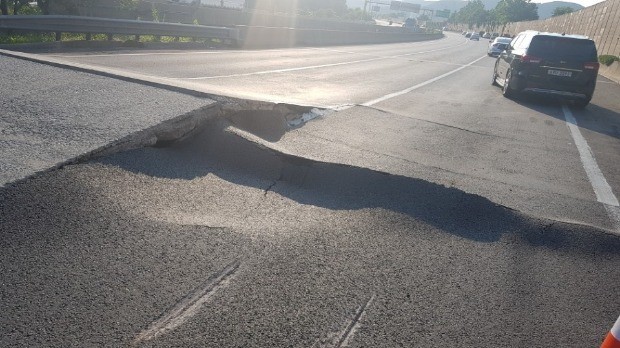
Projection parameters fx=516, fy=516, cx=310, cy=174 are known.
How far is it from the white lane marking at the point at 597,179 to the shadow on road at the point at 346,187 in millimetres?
1011

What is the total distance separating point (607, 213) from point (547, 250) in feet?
5.09

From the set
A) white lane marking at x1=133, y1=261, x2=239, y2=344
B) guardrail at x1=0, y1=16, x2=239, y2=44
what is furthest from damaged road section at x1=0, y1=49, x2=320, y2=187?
guardrail at x1=0, y1=16, x2=239, y2=44

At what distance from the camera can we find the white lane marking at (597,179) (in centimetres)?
548

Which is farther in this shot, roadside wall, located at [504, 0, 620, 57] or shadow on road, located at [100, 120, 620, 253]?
roadside wall, located at [504, 0, 620, 57]

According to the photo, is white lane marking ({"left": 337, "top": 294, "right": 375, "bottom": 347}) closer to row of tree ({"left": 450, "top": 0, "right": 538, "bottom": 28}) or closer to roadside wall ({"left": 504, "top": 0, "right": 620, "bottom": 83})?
roadside wall ({"left": 504, "top": 0, "right": 620, "bottom": 83})

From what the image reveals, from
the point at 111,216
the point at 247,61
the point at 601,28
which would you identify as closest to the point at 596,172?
the point at 111,216

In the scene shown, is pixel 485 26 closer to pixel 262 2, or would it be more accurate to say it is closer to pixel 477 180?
pixel 262 2

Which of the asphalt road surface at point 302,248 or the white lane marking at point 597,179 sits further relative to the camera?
the white lane marking at point 597,179

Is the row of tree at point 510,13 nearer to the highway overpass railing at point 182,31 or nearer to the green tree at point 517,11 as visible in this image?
the green tree at point 517,11

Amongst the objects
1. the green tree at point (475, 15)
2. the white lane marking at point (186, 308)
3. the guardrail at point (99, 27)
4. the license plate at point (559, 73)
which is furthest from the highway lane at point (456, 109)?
the green tree at point (475, 15)

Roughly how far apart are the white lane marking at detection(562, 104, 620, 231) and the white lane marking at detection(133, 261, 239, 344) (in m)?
3.81

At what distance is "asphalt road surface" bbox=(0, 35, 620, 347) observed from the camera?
9.74 feet

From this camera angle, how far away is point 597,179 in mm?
6789

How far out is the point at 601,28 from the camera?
37.0m
